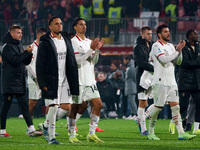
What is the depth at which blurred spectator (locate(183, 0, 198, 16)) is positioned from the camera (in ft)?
78.4

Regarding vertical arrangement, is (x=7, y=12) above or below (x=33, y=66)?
above

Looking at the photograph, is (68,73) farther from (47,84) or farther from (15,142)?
(15,142)

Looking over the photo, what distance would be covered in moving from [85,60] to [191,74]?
3.36 meters

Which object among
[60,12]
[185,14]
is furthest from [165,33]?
[60,12]

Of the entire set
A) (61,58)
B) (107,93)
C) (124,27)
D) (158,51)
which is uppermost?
(124,27)

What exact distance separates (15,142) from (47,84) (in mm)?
1532

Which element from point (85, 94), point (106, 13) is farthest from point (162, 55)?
point (106, 13)

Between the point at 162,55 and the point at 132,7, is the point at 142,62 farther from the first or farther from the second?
the point at 132,7

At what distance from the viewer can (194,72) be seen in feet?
39.5

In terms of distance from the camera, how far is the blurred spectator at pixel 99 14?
24438 millimetres

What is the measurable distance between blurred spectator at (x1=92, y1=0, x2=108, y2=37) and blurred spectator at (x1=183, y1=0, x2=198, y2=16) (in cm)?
386

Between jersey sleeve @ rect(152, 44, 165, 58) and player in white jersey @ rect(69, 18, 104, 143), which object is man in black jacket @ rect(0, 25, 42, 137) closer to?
player in white jersey @ rect(69, 18, 104, 143)

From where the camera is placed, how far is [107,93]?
2056 centimetres

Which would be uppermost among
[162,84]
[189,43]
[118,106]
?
[189,43]
